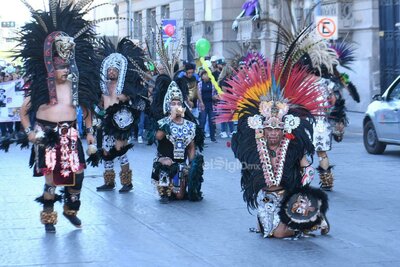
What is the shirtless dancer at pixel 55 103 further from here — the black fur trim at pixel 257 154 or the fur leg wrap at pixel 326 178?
the fur leg wrap at pixel 326 178

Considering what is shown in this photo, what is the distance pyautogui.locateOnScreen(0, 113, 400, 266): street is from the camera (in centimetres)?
845

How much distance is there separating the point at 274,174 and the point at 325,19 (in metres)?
15.5

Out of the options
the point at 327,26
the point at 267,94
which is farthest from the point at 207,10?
the point at 267,94

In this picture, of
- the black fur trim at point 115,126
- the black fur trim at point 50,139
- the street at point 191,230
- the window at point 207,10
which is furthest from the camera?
the window at point 207,10

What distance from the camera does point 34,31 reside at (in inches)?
396

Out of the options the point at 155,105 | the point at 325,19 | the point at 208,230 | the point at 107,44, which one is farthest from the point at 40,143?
the point at 325,19

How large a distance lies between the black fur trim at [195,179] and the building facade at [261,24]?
3475 mm

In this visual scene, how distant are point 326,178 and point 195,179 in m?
1.93

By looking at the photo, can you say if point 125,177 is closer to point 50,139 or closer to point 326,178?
point 326,178

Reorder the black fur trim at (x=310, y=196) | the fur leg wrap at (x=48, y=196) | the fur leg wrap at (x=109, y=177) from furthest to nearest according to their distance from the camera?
1. the fur leg wrap at (x=109, y=177)
2. the fur leg wrap at (x=48, y=196)
3. the black fur trim at (x=310, y=196)

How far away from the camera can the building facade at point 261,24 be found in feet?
95.0

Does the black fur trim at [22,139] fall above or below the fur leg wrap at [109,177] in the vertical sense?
above

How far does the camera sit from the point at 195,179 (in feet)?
39.5

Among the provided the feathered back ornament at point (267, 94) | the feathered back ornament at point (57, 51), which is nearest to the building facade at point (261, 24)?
the feathered back ornament at point (57, 51)
